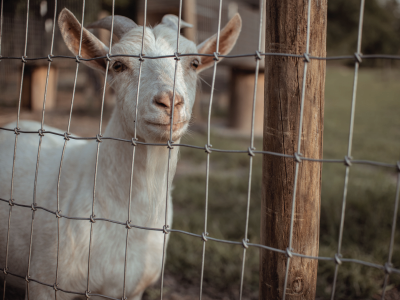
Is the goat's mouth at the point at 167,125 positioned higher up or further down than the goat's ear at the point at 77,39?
Answer: further down

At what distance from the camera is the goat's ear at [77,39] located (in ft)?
5.96

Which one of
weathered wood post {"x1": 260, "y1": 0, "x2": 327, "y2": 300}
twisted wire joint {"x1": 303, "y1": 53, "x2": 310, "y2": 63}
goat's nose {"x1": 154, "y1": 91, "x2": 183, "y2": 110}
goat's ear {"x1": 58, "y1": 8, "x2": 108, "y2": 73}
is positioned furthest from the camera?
goat's ear {"x1": 58, "y1": 8, "x2": 108, "y2": 73}

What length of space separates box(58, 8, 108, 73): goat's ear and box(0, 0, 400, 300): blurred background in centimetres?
65

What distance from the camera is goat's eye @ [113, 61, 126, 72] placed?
200 centimetres

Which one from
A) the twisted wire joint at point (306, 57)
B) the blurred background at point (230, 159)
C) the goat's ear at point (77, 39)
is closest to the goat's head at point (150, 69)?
the goat's ear at point (77, 39)

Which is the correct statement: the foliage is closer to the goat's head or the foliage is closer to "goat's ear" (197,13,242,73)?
"goat's ear" (197,13,242,73)

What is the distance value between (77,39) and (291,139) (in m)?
1.28

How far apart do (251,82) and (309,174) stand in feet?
23.1

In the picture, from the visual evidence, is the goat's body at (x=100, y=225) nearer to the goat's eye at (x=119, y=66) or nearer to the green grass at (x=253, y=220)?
the goat's eye at (x=119, y=66)

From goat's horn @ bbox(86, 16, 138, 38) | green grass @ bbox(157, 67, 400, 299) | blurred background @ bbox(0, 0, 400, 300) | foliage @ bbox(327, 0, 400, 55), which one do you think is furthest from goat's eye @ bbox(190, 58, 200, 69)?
foliage @ bbox(327, 0, 400, 55)

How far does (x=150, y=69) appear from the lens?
1869mm

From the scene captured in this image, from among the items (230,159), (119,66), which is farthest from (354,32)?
(119,66)

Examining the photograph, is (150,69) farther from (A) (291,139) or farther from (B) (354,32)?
(B) (354,32)

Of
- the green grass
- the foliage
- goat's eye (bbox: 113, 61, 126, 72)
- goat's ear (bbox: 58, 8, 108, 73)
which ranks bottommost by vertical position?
the green grass
